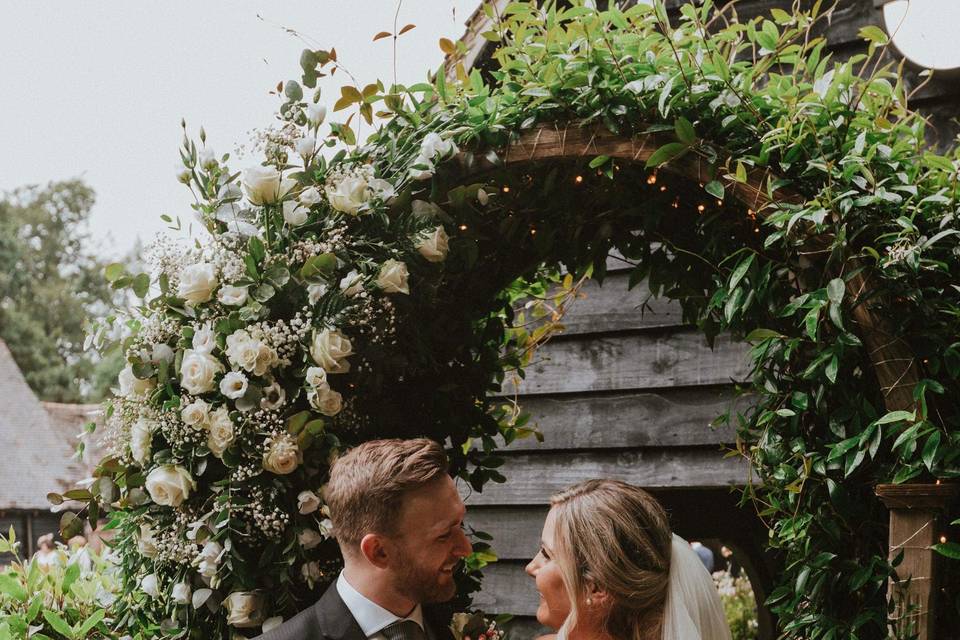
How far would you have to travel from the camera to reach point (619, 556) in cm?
239

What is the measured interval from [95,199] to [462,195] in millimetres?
34771

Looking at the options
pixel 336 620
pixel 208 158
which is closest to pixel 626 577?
pixel 336 620

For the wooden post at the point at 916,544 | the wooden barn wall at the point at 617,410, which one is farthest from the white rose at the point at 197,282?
the wooden barn wall at the point at 617,410

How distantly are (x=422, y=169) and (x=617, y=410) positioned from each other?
7.25 feet

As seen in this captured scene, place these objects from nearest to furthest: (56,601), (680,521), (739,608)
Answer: (56,601), (680,521), (739,608)

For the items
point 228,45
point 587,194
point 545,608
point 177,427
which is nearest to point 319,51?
point 587,194

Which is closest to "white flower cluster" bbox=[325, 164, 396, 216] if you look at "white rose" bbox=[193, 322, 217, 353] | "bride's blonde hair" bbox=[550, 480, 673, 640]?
"white rose" bbox=[193, 322, 217, 353]

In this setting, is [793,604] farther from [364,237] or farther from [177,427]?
[177,427]

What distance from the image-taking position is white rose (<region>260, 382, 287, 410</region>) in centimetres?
250

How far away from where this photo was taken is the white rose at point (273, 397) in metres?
2.50

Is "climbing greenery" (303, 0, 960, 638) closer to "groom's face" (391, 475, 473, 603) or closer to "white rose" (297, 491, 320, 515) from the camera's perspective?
"groom's face" (391, 475, 473, 603)

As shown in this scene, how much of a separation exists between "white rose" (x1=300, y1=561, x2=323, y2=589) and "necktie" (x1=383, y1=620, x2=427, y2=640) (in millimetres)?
283

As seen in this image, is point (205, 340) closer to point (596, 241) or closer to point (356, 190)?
point (356, 190)

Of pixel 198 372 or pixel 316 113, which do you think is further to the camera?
pixel 316 113
